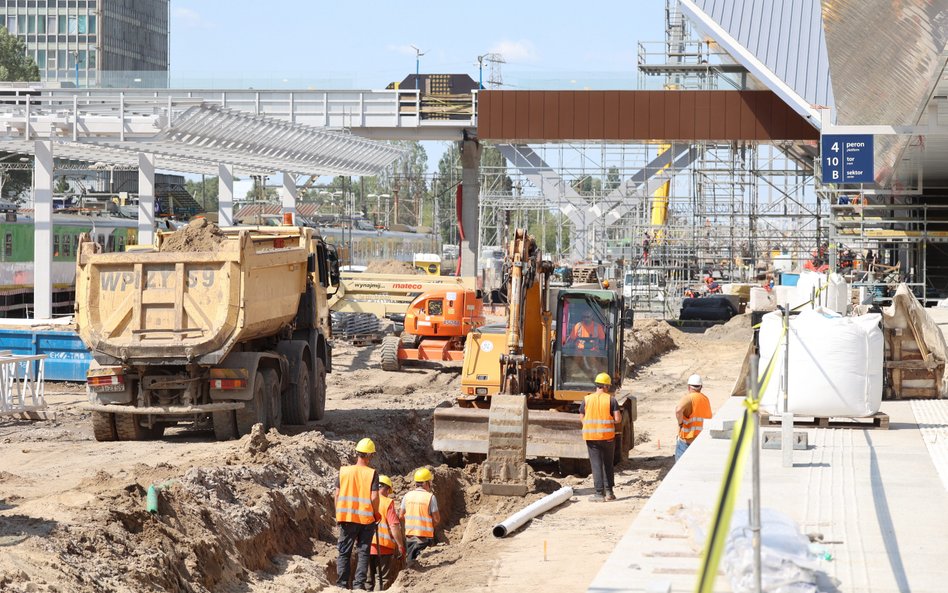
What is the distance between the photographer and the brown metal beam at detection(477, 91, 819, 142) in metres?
39.0

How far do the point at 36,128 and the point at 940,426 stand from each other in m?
21.7

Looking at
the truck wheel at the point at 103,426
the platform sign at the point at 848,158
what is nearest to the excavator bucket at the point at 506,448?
the truck wheel at the point at 103,426

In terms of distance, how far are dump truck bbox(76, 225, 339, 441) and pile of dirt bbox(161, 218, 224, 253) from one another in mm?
33

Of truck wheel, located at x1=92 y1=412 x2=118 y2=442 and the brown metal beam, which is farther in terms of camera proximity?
the brown metal beam

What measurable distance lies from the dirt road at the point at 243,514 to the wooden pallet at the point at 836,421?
6.62ft

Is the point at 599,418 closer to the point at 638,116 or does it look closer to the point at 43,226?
the point at 43,226

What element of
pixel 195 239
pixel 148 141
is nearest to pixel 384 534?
pixel 195 239

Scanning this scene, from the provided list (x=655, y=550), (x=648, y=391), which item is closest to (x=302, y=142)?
(x=648, y=391)

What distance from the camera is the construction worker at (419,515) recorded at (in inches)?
539

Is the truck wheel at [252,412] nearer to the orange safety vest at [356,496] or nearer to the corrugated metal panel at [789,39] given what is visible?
the orange safety vest at [356,496]

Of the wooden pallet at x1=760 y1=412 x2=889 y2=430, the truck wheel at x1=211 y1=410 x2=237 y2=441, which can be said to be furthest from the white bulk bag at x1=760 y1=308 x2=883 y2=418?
the truck wheel at x1=211 y1=410 x2=237 y2=441

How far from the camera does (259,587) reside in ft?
40.3

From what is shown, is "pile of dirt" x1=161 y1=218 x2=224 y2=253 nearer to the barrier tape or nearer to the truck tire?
the truck tire

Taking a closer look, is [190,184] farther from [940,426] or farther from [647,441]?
[940,426]
